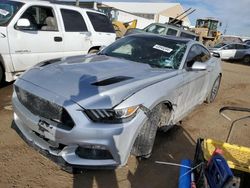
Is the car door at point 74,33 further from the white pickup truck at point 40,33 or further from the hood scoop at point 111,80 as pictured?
the hood scoop at point 111,80

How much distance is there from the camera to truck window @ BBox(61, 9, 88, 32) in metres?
6.98

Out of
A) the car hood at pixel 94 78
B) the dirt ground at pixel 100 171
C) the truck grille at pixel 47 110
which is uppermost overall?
the car hood at pixel 94 78

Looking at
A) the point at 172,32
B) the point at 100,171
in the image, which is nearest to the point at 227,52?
the point at 172,32

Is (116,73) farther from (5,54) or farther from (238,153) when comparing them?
(5,54)

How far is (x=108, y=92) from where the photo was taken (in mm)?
3078

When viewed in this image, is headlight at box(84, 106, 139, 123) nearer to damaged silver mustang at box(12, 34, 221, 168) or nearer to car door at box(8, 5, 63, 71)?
damaged silver mustang at box(12, 34, 221, 168)

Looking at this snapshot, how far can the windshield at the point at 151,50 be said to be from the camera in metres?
4.43

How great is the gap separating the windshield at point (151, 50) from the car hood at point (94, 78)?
10.4 inches

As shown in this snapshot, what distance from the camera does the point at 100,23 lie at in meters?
8.23

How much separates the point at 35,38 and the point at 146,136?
3939 mm

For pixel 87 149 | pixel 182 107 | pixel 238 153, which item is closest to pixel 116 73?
pixel 87 149

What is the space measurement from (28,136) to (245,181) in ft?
7.64

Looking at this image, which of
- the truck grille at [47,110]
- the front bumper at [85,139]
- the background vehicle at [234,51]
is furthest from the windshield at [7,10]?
the background vehicle at [234,51]

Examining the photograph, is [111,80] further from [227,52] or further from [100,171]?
[227,52]
